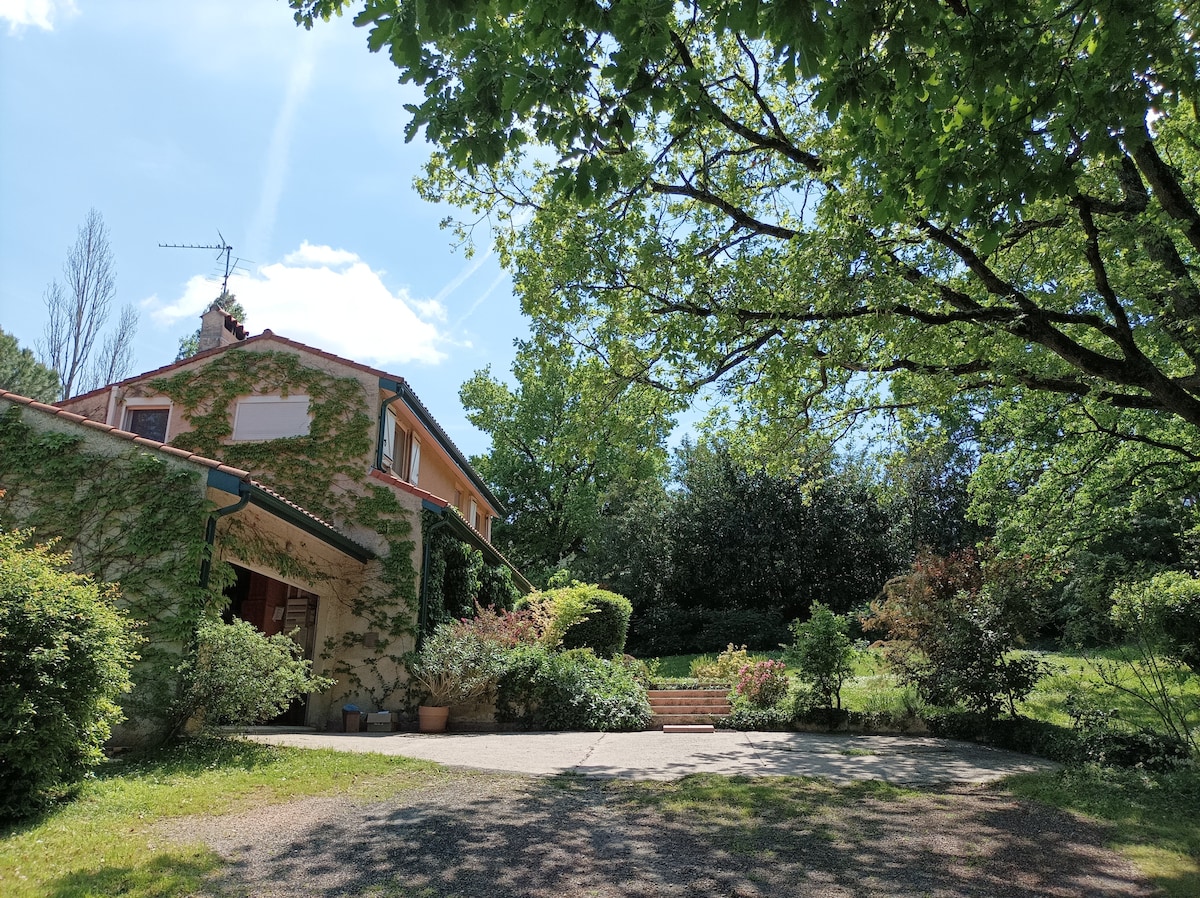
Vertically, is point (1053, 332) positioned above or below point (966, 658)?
above

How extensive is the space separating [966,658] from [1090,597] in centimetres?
264

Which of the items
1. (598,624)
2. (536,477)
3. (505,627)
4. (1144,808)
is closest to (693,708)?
(505,627)

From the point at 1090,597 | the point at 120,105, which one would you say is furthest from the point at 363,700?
the point at 1090,597

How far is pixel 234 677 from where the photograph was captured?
7.91 meters

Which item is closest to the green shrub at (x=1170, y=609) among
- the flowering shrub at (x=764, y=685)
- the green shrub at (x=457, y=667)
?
the flowering shrub at (x=764, y=685)

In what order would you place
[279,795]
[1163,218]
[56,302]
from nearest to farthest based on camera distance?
[279,795], [1163,218], [56,302]

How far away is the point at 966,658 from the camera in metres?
10.6

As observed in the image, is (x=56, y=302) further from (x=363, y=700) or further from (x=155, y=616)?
(x=155, y=616)

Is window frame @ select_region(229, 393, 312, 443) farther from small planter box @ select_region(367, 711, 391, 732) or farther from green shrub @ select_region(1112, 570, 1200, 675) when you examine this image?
green shrub @ select_region(1112, 570, 1200, 675)

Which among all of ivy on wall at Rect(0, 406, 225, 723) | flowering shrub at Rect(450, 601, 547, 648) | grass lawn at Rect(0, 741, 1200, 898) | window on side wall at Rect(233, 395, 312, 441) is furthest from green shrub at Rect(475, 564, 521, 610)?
grass lawn at Rect(0, 741, 1200, 898)

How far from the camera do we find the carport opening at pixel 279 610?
12641 mm

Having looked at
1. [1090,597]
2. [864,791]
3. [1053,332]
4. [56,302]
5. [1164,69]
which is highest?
[56,302]

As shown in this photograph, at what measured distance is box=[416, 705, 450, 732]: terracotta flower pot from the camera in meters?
12.1

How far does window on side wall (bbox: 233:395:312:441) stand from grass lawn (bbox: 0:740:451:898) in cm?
727
